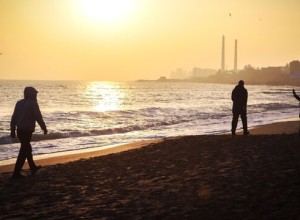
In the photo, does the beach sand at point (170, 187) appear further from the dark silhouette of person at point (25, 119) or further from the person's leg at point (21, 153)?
the dark silhouette of person at point (25, 119)

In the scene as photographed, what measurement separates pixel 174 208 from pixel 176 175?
90.7 inches

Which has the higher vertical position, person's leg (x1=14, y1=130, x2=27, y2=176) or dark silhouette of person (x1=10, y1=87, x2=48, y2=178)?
dark silhouette of person (x1=10, y1=87, x2=48, y2=178)

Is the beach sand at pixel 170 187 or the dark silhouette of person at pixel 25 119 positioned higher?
the dark silhouette of person at pixel 25 119

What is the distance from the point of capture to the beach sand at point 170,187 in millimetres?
5668

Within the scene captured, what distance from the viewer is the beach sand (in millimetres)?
5668

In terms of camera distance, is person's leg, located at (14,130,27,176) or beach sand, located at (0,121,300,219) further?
person's leg, located at (14,130,27,176)

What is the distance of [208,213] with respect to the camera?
546 centimetres

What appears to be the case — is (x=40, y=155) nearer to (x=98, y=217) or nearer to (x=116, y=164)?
(x=116, y=164)

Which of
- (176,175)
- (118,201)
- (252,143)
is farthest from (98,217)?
(252,143)

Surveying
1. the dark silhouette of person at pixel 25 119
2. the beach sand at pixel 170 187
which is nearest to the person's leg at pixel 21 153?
the dark silhouette of person at pixel 25 119

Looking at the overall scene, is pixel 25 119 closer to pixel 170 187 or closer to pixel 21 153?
pixel 21 153

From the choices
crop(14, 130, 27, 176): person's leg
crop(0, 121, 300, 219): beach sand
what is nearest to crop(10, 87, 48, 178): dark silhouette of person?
crop(14, 130, 27, 176): person's leg

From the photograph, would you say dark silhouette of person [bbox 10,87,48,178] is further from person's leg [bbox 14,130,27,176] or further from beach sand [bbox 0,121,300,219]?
beach sand [bbox 0,121,300,219]

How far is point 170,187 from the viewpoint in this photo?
720cm
